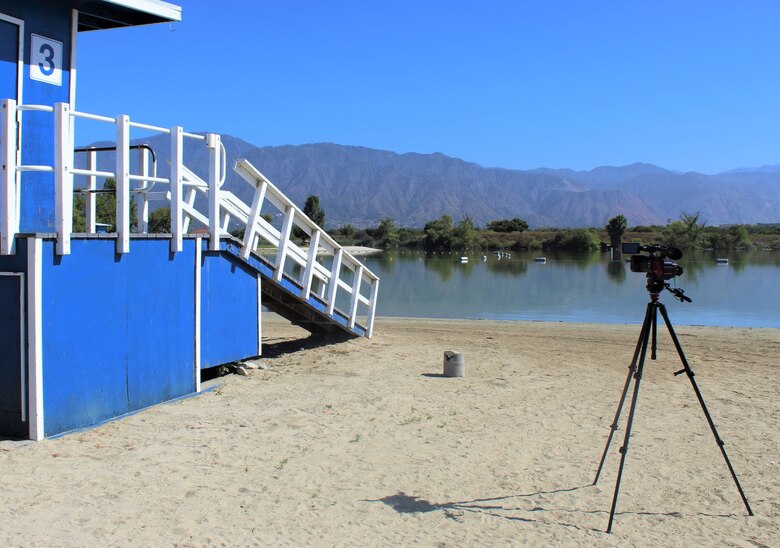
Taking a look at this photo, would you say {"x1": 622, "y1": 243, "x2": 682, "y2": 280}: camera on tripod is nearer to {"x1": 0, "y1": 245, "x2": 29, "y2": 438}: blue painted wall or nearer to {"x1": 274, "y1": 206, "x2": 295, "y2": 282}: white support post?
{"x1": 0, "y1": 245, "x2": 29, "y2": 438}: blue painted wall

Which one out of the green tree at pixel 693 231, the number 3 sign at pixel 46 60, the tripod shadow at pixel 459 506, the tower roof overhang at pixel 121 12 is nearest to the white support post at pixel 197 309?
the number 3 sign at pixel 46 60

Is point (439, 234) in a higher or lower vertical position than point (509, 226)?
lower

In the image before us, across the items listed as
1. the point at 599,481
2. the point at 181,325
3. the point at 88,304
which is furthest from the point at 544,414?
the point at 88,304

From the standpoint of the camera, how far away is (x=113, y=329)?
Result: 25.6 feet

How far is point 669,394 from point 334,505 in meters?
5.77

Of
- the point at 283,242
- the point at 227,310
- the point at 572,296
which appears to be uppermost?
the point at 283,242

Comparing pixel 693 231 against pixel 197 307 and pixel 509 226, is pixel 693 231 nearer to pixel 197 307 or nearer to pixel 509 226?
pixel 509 226

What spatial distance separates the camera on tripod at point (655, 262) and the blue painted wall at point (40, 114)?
20.7 ft

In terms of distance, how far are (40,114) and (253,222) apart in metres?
3.13

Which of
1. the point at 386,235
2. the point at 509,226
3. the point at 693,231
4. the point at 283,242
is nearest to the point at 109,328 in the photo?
the point at 283,242

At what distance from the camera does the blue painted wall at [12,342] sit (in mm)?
6766

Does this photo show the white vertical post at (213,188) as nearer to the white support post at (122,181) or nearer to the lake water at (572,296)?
the white support post at (122,181)

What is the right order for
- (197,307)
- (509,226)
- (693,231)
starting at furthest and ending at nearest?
1. (509,226)
2. (693,231)
3. (197,307)

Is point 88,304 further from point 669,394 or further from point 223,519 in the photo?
point 669,394
